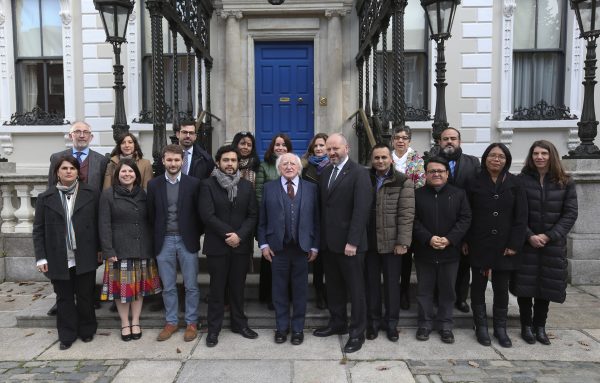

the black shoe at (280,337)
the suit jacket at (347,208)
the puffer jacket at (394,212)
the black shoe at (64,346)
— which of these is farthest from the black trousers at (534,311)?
the black shoe at (64,346)

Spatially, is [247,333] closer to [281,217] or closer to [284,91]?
[281,217]

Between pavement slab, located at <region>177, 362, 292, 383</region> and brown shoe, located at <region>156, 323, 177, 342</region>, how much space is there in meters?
0.58

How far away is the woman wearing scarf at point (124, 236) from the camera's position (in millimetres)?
4512

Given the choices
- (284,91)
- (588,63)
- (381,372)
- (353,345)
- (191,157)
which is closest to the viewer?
(381,372)

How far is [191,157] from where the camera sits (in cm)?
539

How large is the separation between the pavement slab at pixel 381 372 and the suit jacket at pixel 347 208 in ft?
3.26

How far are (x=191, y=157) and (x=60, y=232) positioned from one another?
→ 1.56m

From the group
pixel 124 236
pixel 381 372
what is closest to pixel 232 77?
pixel 124 236

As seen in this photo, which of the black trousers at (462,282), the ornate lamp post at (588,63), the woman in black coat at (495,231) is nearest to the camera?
the woman in black coat at (495,231)

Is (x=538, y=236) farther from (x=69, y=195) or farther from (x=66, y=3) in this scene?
(x=66, y=3)

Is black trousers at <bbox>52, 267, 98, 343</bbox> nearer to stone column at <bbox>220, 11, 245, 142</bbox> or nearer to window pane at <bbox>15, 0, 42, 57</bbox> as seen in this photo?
stone column at <bbox>220, 11, 245, 142</bbox>

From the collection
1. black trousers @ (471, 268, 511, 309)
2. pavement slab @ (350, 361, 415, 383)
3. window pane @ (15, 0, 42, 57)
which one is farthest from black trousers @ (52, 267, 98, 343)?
window pane @ (15, 0, 42, 57)

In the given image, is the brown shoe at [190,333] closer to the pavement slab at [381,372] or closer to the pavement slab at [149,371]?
the pavement slab at [149,371]

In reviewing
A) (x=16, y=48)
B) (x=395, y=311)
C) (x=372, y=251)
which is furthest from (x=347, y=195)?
(x=16, y=48)
